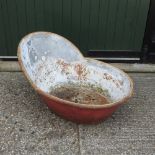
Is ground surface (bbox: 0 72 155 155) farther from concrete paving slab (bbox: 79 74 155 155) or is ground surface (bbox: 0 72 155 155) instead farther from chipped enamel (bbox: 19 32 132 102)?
chipped enamel (bbox: 19 32 132 102)

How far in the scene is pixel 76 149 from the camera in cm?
328

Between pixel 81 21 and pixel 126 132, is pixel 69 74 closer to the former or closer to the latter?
pixel 81 21

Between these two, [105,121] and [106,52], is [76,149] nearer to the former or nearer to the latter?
[105,121]

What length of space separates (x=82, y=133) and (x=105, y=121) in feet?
0.96

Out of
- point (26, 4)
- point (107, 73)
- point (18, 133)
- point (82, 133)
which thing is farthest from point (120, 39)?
point (18, 133)

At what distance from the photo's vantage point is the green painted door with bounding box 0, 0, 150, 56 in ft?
13.8

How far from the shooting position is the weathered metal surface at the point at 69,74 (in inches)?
146

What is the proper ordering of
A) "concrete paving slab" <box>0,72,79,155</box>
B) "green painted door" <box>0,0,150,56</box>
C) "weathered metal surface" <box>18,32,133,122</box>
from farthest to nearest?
"green painted door" <box>0,0,150,56</box>
"weathered metal surface" <box>18,32,133,122</box>
"concrete paving slab" <box>0,72,79,155</box>

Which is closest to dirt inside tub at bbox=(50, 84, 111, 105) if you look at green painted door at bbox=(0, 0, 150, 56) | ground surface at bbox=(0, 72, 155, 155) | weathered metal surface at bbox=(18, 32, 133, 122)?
weathered metal surface at bbox=(18, 32, 133, 122)

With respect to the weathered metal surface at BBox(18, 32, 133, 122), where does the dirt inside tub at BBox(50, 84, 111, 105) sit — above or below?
below

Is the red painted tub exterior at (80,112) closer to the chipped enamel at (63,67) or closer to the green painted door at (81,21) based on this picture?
the chipped enamel at (63,67)

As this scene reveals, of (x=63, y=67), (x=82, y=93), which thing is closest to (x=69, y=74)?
(x=63, y=67)

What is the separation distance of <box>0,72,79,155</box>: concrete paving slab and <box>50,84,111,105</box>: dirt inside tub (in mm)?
232

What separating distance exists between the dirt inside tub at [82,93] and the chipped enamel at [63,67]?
0.05 meters
